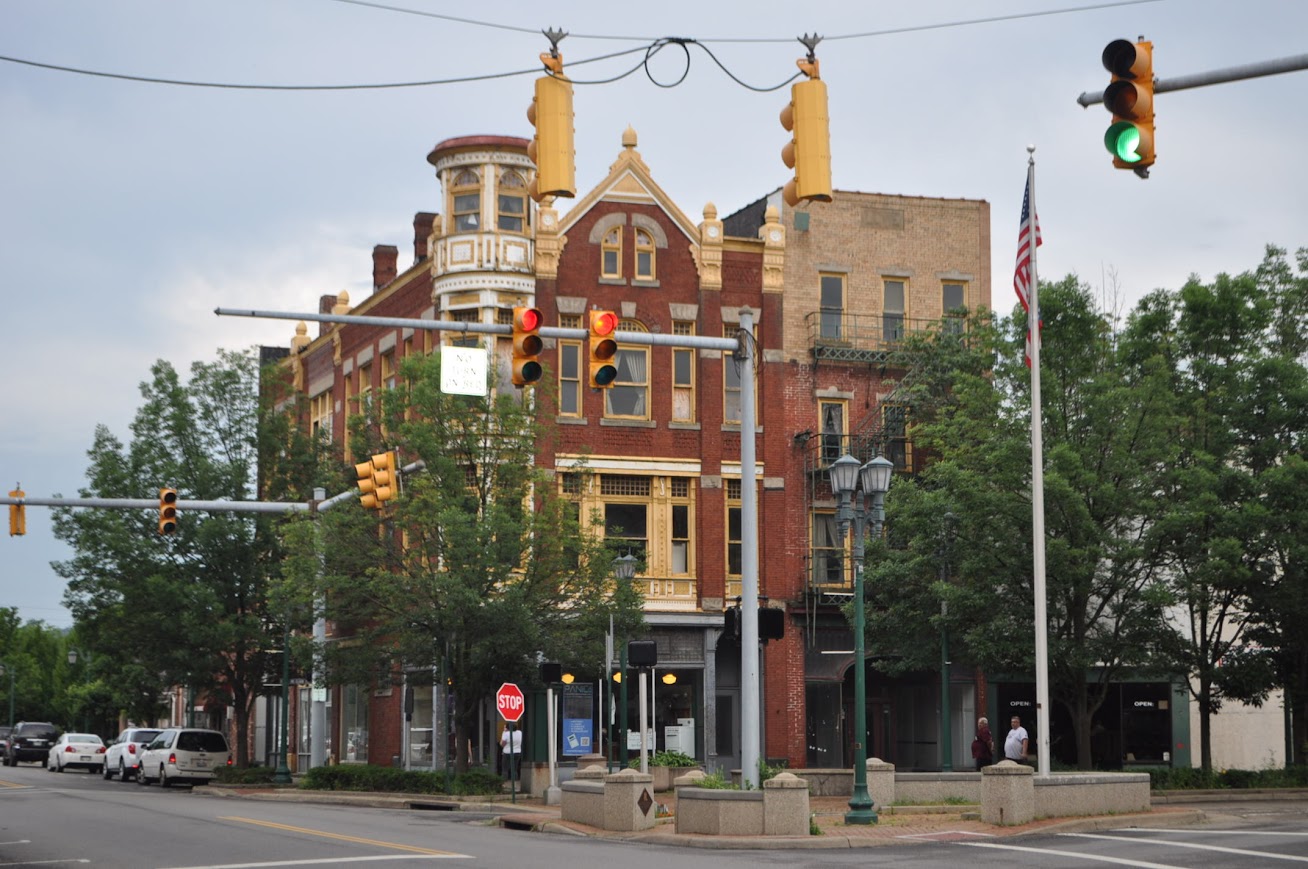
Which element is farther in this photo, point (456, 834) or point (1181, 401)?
point (1181, 401)

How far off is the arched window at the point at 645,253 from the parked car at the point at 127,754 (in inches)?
879

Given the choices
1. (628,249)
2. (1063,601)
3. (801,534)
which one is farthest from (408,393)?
(1063,601)

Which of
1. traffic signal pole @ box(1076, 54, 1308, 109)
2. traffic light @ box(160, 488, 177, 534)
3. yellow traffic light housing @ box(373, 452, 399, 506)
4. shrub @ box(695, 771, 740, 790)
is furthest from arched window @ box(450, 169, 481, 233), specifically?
traffic signal pole @ box(1076, 54, 1308, 109)

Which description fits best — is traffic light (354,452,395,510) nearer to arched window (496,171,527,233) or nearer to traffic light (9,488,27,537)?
traffic light (9,488,27,537)

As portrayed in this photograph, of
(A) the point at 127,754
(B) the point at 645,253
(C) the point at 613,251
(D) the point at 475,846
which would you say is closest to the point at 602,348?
(D) the point at 475,846

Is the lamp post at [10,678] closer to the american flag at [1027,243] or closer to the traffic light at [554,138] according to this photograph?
the american flag at [1027,243]

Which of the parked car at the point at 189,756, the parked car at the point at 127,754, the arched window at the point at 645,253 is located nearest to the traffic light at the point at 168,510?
the arched window at the point at 645,253

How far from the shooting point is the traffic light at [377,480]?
2914cm

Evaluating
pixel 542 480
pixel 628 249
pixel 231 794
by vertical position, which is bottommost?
pixel 231 794

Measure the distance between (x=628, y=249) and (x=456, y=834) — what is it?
23984 millimetres

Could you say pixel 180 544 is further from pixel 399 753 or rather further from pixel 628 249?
pixel 628 249

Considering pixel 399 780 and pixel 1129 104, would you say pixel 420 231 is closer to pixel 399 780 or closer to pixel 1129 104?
pixel 399 780

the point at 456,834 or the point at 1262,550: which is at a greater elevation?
the point at 1262,550

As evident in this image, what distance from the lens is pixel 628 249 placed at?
155 feet
